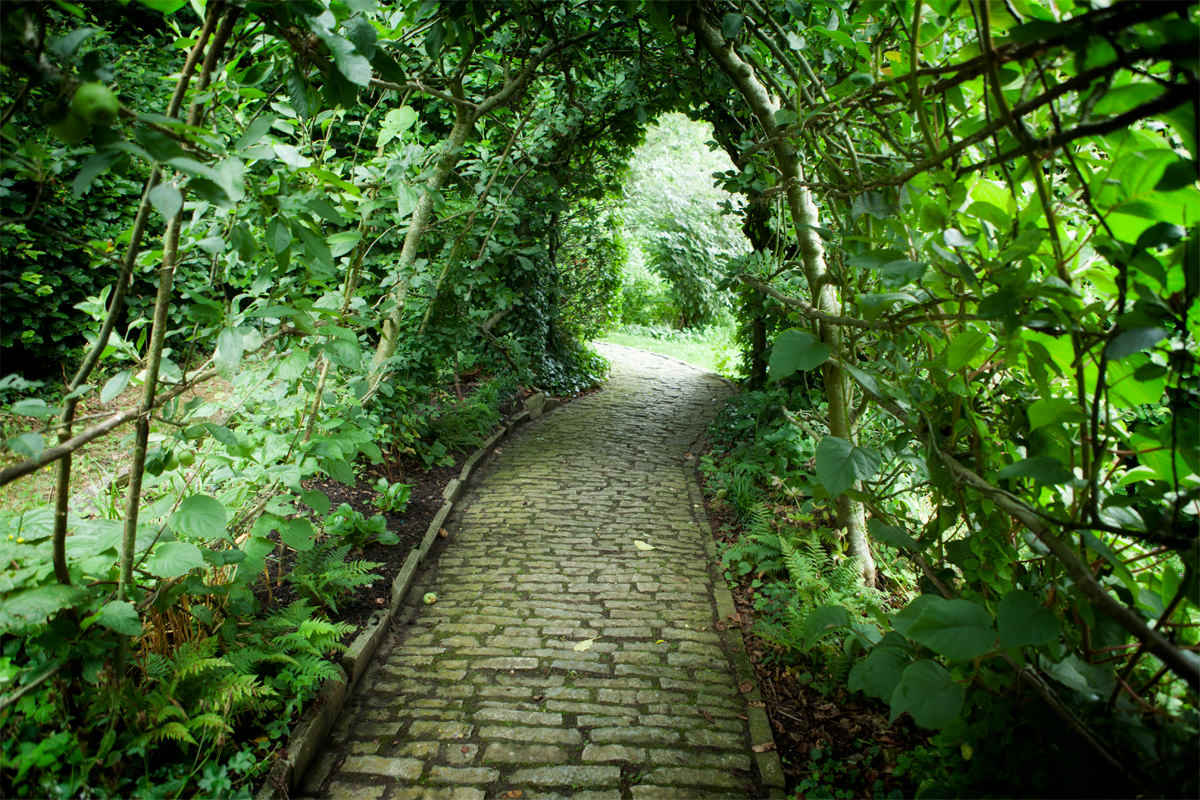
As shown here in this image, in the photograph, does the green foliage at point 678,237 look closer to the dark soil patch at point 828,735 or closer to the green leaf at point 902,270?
the dark soil patch at point 828,735

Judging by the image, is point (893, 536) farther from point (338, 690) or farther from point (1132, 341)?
point (338, 690)

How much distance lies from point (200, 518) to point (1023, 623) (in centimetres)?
237

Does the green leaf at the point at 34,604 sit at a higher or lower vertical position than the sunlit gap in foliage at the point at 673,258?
lower

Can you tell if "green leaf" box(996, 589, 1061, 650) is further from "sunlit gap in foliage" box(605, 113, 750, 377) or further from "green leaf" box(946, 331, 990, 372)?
"sunlit gap in foliage" box(605, 113, 750, 377)

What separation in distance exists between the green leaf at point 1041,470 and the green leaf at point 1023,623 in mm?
252

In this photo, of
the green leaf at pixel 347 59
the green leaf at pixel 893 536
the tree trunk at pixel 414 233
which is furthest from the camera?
the tree trunk at pixel 414 233

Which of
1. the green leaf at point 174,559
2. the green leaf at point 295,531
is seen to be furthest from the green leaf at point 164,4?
the green leaf at point 295,531

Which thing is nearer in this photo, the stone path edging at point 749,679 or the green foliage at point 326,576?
the stone path edging at point 749,679

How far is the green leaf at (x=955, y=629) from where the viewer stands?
1.30 m

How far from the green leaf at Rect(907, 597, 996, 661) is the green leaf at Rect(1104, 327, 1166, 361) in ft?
1.95

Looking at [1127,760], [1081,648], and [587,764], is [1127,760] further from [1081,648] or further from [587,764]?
[587,764]

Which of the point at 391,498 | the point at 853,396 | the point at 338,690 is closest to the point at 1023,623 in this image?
the point at 853,396

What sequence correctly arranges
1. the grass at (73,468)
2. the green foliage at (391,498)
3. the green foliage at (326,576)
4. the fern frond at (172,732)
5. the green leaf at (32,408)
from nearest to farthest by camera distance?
the green leaf at (32,408), the fern frond at (172,732), the green foliage at (326,576), the grass at (73,468), the green foliage at (391,498)

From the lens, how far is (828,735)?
9.66ft
